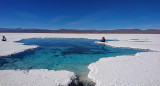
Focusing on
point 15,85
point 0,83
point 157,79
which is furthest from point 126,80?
point 0,83

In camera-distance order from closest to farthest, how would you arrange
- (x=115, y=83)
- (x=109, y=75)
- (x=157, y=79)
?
A: (x=115, y=83) < (x=157, y=79) < (x=109, y=75)

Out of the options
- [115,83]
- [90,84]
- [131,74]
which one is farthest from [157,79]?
[90,84]

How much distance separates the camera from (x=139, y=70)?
6516mm

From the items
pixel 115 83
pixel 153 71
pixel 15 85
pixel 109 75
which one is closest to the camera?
pixel 15 85

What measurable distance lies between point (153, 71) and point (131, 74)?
153 centimetres

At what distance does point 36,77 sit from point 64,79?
1417 mm

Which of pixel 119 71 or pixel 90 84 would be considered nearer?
pixel 90 84

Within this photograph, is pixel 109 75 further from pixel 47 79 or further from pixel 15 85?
pixel 15 85

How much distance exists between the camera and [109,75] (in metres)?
A: 5.81

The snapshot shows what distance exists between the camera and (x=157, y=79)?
532 centimetres

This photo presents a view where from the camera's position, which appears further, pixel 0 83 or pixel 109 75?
pixel 109 75

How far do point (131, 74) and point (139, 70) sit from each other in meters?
0.95

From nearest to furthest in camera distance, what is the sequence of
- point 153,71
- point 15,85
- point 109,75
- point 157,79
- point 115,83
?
point 15,85
point 115,83
point 157,79
point 109,75
point 153,71

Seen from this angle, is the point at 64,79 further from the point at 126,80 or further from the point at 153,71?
the point at 153,71
